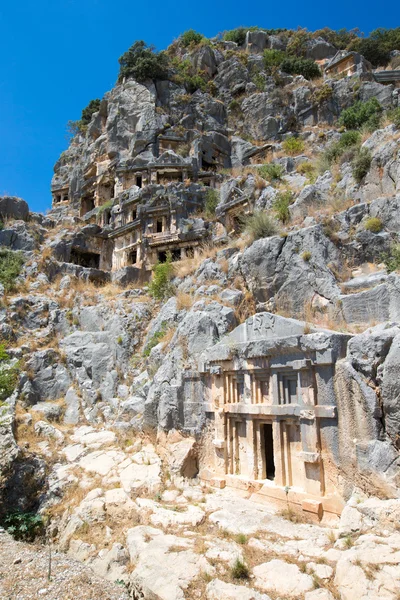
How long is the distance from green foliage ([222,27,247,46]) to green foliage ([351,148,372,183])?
42.8 metres

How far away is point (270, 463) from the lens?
33.6 ft

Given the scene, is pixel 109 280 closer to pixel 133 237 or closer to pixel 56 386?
pixel 133 237

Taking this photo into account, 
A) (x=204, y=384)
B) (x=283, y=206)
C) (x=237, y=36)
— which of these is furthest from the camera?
(x=237, y=36)

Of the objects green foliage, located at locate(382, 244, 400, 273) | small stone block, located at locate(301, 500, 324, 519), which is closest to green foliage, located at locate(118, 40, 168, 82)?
green foliage, located at locate(382, 244, 400, 273)

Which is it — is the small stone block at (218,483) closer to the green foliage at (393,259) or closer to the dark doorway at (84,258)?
the green foliage at (393,259)

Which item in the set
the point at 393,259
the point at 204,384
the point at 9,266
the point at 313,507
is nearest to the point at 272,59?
the point at 9,266

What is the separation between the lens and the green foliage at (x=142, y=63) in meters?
39.0

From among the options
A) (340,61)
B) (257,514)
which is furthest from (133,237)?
(340,61)

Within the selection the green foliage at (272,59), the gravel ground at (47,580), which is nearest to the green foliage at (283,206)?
the gravel ground at (47,580)

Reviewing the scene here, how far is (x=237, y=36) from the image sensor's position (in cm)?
4625

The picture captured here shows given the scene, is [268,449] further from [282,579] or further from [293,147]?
[293,147]

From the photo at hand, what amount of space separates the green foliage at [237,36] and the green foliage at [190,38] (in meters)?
3.20

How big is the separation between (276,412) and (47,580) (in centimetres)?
541

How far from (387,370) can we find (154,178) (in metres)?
29.6
